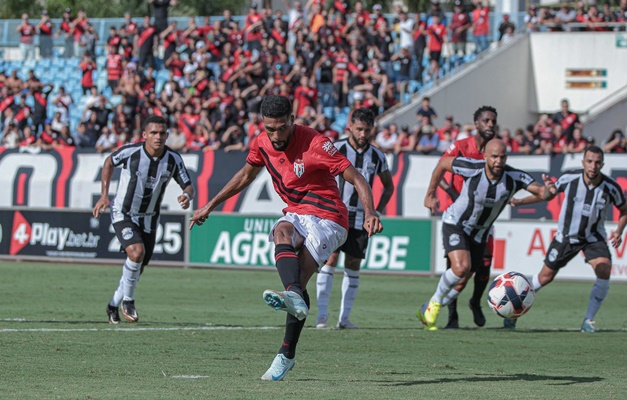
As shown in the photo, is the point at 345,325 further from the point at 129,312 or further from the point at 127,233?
the point at 127,233

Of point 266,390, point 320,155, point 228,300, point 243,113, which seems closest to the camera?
point 266,390

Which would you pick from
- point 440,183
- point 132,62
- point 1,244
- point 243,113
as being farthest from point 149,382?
point 132,62

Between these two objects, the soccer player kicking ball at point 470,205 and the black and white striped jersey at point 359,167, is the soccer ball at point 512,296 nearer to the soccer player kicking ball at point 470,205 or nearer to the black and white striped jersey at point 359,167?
the soccer player kicking ball at point 470,205

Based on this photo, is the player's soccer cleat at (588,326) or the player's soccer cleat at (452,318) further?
the player's soccer cleat at (452,318)

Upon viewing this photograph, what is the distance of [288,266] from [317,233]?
43cm

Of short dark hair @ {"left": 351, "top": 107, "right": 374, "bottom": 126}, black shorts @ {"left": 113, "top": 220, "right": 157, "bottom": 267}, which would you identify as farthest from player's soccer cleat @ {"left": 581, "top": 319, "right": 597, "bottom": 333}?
black shorts @ {"left": 113, "top": 220, "right": 157, "bottom": 267}

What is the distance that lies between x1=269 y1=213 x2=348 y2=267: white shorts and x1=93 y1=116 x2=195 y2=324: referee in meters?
4.37

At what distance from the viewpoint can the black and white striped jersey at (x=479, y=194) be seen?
13.6 meters

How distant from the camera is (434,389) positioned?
350 inches

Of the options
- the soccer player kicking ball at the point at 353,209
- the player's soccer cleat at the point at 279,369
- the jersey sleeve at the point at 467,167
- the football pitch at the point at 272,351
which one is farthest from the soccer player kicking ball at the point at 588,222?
the player's soccer cleat at the point at 279,369

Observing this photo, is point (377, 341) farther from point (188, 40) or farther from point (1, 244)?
point (188, 40)

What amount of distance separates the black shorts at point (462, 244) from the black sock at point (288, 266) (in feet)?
16.3

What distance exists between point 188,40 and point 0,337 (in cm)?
2534

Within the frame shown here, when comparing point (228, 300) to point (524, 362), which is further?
point (228, 300)
